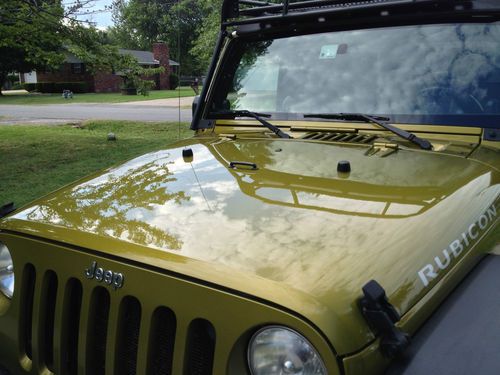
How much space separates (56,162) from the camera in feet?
28.6

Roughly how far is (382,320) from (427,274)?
1.09 ft

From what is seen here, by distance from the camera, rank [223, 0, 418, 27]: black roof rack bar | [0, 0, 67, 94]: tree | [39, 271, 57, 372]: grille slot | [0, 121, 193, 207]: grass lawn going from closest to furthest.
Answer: [39, 271, 57, 372]: grille slot → [223, 0, 418, 27]: black roof rack bar → [0, 121, 193, 207]: grass lawn → [0, 0, 67, 94]: tree

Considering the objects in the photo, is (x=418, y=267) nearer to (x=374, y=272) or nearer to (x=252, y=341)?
(x=374, y=272)

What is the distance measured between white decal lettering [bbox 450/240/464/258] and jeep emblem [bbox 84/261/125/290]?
3.45ft

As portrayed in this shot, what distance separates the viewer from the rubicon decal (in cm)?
158

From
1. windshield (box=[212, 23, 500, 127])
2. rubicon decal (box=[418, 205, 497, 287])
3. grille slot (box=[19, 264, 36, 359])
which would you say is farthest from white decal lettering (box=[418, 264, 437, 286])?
grille slot (box=[19, 264, 36, 359])

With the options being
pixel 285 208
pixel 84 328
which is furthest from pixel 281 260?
pixel 84 328

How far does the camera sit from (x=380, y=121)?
268 centimetres

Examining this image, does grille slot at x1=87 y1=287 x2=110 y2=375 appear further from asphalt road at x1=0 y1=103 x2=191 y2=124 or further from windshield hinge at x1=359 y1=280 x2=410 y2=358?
asphalt road at x1=0 y1=103 x2=191 y2=124

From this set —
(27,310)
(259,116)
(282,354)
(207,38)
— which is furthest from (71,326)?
(207,38)

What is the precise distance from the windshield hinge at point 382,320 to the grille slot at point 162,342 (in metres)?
0.56

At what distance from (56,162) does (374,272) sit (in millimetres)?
8102

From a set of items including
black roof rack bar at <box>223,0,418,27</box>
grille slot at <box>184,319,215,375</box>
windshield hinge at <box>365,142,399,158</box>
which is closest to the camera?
grille slot at <box>184,319,215,375</box>

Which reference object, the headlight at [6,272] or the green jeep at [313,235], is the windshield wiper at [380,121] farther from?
the headlight at [6,272]
